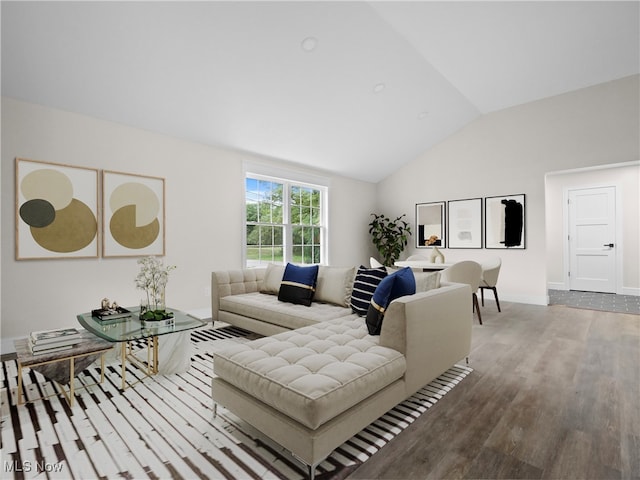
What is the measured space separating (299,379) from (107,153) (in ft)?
11.9

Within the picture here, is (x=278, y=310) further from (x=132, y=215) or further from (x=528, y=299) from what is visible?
(x=528, y=299)

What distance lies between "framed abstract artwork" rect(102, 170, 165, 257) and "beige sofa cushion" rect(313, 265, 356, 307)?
2154mm

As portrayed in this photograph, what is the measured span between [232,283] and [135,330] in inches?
64.0

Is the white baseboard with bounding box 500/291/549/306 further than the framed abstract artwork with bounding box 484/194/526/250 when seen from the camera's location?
No

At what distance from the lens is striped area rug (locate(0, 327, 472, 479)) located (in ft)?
5.16

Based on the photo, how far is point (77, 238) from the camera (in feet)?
11.9

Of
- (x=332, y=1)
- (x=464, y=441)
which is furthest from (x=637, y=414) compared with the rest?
Result: (x=332, y=1)

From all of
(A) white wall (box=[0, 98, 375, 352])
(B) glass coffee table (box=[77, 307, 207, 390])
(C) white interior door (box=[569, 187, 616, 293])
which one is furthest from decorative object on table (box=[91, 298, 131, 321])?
(C) white interior door (box=[569, 187, 616, 293])

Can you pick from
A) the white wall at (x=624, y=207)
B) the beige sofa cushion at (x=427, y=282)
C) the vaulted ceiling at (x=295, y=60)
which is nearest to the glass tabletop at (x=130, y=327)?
the beige sofa cushion at (x=427, y=282)

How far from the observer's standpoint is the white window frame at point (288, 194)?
17.0 ft

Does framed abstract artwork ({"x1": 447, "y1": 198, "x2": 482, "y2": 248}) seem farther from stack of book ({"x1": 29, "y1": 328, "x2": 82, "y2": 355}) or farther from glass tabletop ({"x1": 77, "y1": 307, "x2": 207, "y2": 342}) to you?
stack of book ({"x1": 29, "y1": 328, "x2": 82, "y2": 355})

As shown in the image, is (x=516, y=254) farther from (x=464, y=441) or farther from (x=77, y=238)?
(x=77, y=238)

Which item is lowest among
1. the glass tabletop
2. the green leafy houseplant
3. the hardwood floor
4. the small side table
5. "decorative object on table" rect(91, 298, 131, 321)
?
the hardwood floor
